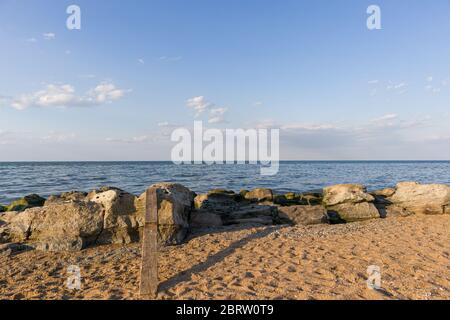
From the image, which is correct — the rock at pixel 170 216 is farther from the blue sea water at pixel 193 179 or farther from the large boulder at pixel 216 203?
the blue sea water at pixel 193 179

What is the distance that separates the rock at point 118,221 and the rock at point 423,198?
14738mm

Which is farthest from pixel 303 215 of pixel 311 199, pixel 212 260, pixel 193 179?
pixel 193 179

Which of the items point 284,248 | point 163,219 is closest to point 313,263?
point 284,248

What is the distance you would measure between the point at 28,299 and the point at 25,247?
4166 mm

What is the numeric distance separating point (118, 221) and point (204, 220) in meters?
3.79

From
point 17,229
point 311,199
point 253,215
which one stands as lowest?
point 253,215

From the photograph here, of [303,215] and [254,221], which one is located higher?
[303,215]

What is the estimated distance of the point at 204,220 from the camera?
12.3 metres

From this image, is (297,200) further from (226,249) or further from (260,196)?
(226,249)

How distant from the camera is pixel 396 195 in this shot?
16625 mm

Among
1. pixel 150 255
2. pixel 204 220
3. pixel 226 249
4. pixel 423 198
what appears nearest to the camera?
pixel 150 255

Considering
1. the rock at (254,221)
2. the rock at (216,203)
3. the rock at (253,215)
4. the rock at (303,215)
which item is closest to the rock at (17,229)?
the rock at (216,203)
